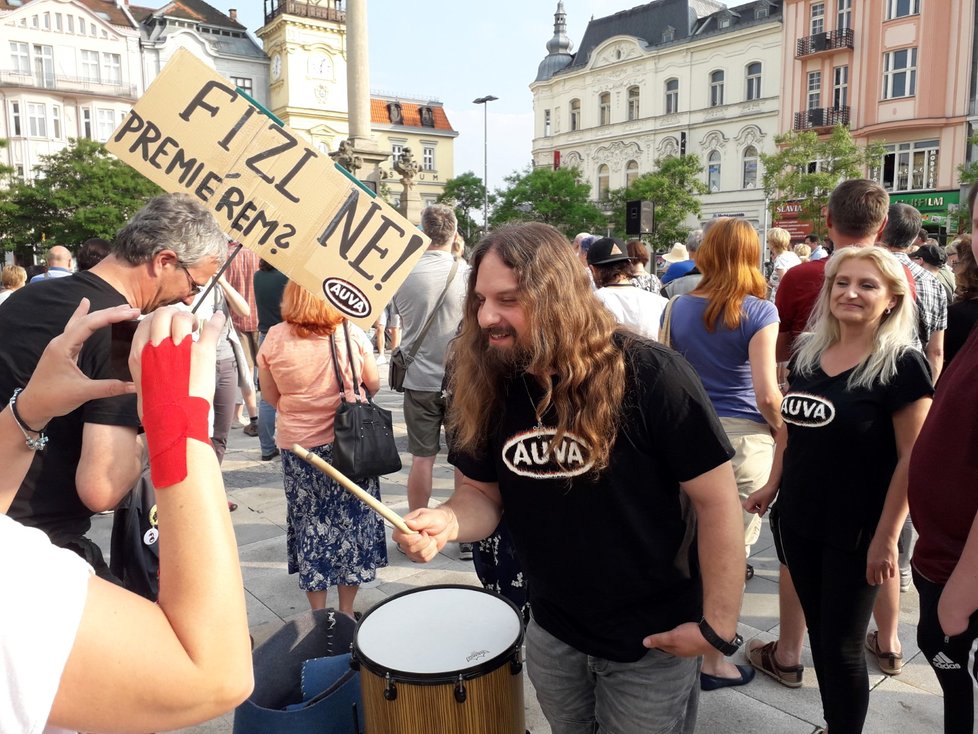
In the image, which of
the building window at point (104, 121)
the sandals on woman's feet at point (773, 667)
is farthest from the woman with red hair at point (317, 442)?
the building window at point (104, 121)

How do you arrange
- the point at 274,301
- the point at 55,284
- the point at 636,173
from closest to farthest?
the point at 55,284, the point at 274,301, the point at 636,173

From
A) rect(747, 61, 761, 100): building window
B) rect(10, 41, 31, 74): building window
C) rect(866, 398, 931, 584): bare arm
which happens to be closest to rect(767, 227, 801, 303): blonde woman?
rect(866, 398, 931, 584): bare arm

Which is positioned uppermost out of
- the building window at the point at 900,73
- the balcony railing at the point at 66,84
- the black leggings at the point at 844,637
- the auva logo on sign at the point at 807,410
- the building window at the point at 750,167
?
the balcony railing at the point at 66,84

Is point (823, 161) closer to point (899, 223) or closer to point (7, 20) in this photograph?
point (899, 223)

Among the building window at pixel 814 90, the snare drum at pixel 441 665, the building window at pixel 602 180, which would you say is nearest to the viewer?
the snare drum at pixel 441 665

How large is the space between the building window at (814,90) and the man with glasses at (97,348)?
39.3 meters

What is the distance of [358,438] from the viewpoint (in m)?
3.44

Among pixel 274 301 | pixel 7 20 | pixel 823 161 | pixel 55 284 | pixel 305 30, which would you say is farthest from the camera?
pixel 305 30

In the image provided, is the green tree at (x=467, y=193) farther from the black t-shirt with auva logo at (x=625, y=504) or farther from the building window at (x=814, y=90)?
the black t-shirt with auva logo at (x=625, y=504)

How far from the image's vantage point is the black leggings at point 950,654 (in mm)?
1857

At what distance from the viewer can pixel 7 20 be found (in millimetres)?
42688

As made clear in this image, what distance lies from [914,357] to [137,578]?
2661 mm

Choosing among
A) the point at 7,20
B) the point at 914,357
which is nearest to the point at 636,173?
the point at 7,20

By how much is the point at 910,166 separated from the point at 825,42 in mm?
7757
